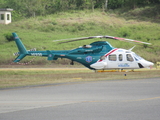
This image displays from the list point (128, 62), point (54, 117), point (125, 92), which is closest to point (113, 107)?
point (54, 117)

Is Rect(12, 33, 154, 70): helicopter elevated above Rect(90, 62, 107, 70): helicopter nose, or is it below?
above

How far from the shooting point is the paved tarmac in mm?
11266

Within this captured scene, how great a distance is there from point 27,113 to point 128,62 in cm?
2100

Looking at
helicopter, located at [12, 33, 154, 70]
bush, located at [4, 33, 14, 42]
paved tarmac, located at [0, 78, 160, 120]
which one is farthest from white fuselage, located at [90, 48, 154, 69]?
bush, located at [4, 33, 14, 42]

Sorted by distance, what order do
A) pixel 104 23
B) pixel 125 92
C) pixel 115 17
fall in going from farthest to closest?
1. pixel 115 17
2. pixel 104 23
3. pixel 125 92

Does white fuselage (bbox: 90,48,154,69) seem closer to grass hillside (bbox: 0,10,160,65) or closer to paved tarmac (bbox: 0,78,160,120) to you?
paved tarmac (bbox: 0,78,160,120)

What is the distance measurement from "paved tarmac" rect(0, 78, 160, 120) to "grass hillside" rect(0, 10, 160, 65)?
29438 millimetres

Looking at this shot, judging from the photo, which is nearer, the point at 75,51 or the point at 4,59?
the point at 75,51

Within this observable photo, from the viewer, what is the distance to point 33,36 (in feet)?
181

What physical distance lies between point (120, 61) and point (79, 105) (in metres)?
18.8

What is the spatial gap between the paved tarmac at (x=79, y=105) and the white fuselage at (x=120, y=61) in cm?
1373

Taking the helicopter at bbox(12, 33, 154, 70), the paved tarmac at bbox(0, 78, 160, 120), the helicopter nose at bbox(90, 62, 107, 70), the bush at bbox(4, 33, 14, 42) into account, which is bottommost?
the paved tarmac at bbox(0, 78, 160, 120)

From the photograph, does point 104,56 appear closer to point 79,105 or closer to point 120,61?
point 120,61

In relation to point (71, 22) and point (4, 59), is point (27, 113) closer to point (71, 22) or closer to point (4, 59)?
point (4, 59)
